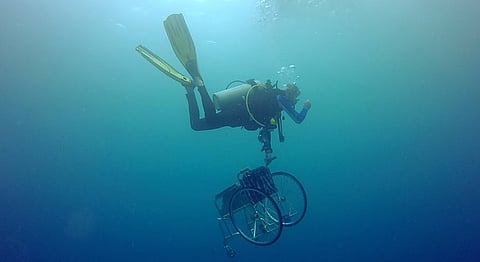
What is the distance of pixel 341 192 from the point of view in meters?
50.6

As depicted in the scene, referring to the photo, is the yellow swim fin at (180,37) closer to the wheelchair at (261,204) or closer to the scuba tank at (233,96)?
the scuba tank at (233,96)

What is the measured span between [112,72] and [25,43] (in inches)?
427

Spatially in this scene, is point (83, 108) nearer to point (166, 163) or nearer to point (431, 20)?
point (166, 163)

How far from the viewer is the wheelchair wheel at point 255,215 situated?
6254 mm

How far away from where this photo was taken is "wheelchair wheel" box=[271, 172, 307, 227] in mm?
6734

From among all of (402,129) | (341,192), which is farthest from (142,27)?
(402,129)

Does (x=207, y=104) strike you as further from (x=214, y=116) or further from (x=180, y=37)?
(x=180, y=37)

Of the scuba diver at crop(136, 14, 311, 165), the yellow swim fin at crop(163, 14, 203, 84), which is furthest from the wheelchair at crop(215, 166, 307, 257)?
the yellow swim fin at crop(163, 14, 203, 84)

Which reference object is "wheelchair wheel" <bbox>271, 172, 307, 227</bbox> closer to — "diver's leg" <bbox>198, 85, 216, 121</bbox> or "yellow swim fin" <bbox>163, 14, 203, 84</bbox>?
"diver's leg" <bbox>198, 85, 216, 121</bbox>

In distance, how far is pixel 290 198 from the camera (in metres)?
6.96

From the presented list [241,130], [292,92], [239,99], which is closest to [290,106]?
[292,92]

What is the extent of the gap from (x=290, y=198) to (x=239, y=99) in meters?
2.12

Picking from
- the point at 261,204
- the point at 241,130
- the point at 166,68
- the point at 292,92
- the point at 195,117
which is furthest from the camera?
the point at 241,130

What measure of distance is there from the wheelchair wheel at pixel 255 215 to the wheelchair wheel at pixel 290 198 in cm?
36
